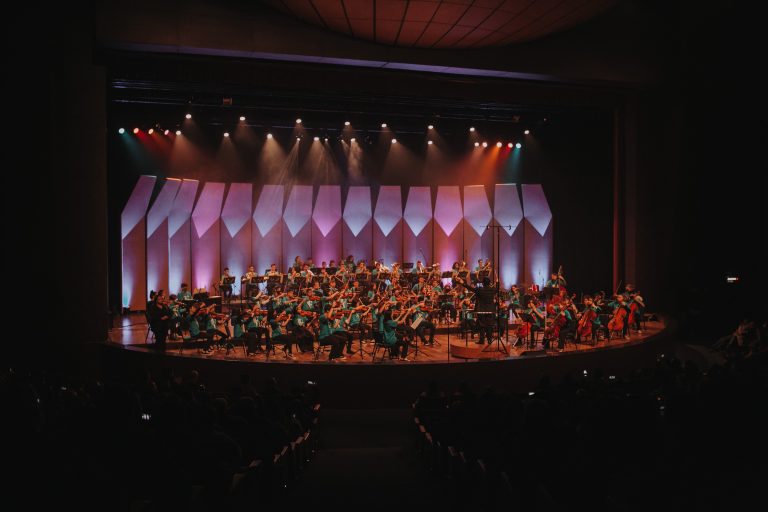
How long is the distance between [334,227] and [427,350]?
8489 millimetres

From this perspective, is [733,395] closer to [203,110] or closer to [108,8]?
[108,8]

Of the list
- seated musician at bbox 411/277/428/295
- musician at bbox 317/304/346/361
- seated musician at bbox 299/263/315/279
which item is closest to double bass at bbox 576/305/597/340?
seated musician at bbox 411/277/428/295

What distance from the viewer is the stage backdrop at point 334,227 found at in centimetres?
1841

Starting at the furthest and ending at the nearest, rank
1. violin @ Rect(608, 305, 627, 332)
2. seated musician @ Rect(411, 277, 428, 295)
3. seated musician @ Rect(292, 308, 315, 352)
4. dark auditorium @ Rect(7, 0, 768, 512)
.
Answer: seated musician @ Rect(411, 277, 428, 295) < violin @ Rect(608, 305, 627, 332) < seated musician @ Rect(292, 308, 315, 352) < dark auditorium @ Rect(7, 0, 768, 512)

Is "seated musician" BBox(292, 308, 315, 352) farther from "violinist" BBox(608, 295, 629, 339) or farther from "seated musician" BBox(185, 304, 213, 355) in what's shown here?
"violinist" BBox(608, 295, 629, 339)

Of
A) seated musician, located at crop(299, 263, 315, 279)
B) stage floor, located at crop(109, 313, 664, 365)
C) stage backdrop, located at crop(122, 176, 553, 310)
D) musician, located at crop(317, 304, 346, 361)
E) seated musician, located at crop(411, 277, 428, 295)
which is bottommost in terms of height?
stage floor, located at crop(109, 313, 664, 365)

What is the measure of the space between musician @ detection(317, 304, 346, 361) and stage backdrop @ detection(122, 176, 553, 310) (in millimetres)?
7787

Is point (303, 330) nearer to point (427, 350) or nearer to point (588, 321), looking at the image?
point (427, 350)

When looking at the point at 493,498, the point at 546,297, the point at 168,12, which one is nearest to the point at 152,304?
the point at 168,12

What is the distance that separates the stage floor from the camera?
11469 mm

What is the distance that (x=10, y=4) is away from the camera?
38.0 feet

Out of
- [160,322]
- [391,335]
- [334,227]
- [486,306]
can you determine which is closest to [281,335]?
[391,335]

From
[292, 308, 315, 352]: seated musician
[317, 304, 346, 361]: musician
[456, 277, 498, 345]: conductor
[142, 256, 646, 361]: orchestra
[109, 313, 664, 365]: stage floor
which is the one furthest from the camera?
[456, 277, 498, 345]: conductor

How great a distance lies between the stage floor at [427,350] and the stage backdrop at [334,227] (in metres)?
4.54
